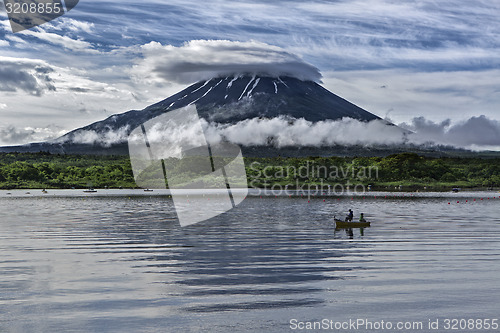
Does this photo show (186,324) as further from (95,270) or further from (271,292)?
(95,270)

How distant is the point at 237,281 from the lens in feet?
102

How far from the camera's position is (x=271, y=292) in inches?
1104

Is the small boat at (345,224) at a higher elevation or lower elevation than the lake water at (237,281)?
lower

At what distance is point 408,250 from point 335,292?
18.6 metres

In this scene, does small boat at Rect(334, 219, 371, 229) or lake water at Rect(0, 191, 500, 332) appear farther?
small boat at Rect(334, 219, 371, 229)

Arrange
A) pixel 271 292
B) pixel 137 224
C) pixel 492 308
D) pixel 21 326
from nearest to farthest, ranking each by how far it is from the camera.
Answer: pixel 21 326 < pixel 492 308 < pixel 271 292 < pixel 137 224

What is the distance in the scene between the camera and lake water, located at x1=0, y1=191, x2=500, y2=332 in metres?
23.7

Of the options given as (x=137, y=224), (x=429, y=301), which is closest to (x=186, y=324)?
(x=429, y=301)

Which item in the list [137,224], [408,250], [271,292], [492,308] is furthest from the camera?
[137,224]

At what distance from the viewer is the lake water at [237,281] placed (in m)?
23.7

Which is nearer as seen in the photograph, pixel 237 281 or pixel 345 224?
pixel 237 281

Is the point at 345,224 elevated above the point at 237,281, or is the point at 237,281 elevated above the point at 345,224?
the point at 237,281

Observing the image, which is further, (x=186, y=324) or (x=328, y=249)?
(x=328, y=249)

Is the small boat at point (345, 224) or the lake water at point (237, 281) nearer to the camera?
the lake water at point (237, 281)
